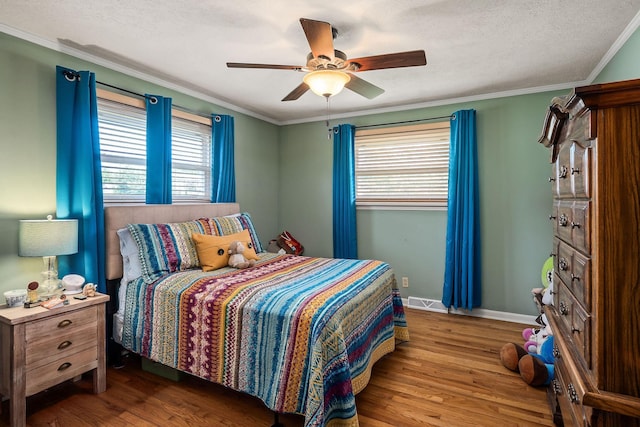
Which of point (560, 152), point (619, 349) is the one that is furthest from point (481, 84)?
point (619, 349)

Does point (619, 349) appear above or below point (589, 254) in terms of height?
below

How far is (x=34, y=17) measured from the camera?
2.12m

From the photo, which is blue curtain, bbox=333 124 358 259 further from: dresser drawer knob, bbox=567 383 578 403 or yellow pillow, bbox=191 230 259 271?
dresser drawer knob, bbox=567 383 578 403

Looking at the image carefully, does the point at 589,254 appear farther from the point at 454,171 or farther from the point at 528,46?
the point at 454,171

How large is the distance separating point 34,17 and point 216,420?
2769 mm

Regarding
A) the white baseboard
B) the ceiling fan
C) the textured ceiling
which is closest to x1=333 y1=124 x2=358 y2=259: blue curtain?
the white baseboard

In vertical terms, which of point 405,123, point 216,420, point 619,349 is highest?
point 405,123

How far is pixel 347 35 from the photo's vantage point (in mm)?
2320

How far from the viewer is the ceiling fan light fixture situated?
216cm

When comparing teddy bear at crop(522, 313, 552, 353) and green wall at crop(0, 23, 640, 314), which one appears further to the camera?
teddy bear at crop(522, 313, 552, 353)

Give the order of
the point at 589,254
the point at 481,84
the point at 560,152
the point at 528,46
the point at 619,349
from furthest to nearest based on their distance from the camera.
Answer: the point at 481,84, the point at 528,46, the point at 560,152, the point at 589,254, the point at 619,349

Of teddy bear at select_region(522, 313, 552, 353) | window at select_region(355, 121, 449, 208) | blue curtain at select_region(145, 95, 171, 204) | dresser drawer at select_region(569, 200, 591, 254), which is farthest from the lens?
window at select_region(355, 121, 449, 208)

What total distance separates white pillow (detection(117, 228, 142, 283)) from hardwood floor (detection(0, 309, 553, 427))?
76cm

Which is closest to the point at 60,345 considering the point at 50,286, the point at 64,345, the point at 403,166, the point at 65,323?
the point at 64,345
